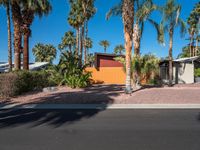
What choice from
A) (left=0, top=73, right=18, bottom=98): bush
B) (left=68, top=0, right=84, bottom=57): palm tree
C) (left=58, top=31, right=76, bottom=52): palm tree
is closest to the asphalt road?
(left=0, top=73, right=18, bottom=98): bush

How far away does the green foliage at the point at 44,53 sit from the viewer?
6406 cm

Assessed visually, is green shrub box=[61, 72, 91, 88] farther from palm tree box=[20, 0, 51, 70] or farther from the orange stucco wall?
the orange stucco wall

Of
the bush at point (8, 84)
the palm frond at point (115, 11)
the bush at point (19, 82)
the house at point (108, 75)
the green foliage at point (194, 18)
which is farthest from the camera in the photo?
the green foliage at point (194, 18)

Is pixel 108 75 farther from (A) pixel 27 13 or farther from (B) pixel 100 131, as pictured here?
(B) pixel 100 131

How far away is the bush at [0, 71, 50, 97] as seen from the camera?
1708 cm

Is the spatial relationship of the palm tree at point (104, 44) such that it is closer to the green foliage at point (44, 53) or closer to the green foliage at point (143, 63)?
the green foliage at point (44, 53)

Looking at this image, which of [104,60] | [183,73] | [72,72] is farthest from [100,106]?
[183,73]

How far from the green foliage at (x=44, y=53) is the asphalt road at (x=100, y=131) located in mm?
Result: 53403

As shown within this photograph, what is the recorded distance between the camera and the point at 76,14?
123 ft

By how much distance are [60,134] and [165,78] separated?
2655cm

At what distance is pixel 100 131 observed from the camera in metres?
8.37

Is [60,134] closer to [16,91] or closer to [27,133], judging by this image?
[27,133]

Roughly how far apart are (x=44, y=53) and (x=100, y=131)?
5815 cm

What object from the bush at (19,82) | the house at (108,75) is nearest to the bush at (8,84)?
the bush at (19,82)
